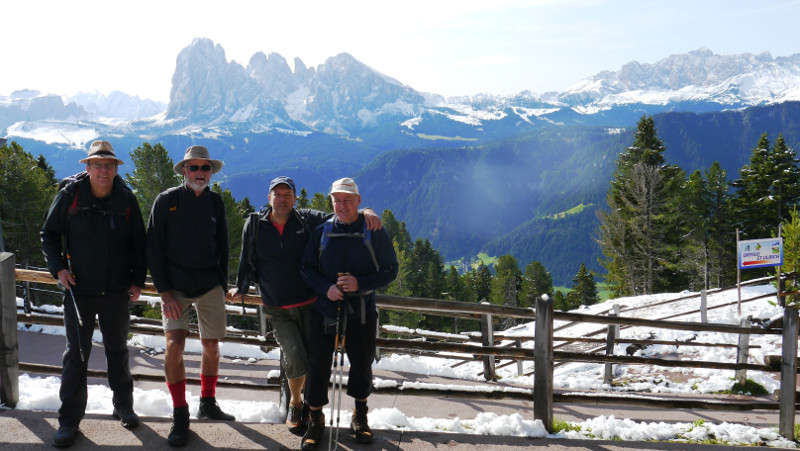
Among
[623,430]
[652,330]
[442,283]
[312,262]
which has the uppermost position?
[312,262]

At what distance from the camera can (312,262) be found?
461cm

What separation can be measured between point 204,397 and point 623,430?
4.37 metres

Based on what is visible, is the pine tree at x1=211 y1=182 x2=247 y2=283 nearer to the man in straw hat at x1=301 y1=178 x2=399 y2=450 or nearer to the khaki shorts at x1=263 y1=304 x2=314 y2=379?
the khaki shorts at x1=263 y1=304 x2=314 y2=379

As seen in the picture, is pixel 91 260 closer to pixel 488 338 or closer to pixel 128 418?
pixel 128 418

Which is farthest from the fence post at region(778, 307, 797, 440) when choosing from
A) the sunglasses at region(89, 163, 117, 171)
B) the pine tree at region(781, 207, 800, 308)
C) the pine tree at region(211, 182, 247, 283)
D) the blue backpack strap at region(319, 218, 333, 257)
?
the pine tree at region(211, 182, 247, 283)

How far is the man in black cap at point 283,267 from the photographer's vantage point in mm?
4727

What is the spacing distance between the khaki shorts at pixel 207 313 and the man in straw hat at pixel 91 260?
45cm

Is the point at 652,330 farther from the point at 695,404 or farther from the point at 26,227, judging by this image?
the point at 26,227

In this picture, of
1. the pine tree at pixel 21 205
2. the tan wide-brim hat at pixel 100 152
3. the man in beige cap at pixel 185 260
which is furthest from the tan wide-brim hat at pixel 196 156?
the pine tree at pixel 21 205

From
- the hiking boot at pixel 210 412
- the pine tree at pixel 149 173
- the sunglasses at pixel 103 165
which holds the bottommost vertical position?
the hiking boot at pixel 210 412

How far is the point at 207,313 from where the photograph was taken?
4859 millimetres

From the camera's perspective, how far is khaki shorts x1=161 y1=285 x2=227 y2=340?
4.78 m

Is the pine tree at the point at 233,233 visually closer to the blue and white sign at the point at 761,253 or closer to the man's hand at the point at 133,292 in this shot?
the blue and white sign at the point at 761,253

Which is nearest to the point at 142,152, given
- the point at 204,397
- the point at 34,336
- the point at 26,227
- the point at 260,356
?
the point at 26,227
